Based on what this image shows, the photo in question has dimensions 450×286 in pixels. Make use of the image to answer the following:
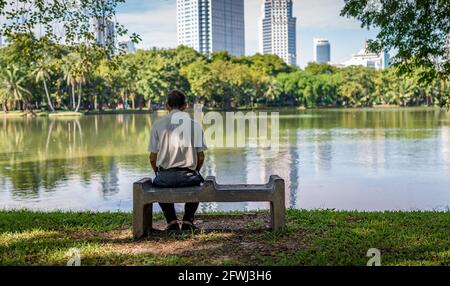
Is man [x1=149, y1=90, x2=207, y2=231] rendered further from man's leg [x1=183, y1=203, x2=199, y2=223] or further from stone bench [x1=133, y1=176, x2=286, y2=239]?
man's leg [x1=183, y1=203, x2=199, y2=223]

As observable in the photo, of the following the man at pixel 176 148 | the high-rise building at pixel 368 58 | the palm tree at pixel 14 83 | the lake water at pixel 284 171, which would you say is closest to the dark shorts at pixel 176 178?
the man at pixel 176 148

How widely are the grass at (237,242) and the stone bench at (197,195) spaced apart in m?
0.26

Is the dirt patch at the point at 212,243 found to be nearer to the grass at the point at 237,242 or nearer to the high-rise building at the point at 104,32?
the grass at the point at 237,242

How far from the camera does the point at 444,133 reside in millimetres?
29453

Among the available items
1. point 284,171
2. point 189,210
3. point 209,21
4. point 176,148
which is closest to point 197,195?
point 189,210

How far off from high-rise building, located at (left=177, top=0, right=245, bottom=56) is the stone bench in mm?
13740

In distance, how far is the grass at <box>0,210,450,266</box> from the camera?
14.8 ft

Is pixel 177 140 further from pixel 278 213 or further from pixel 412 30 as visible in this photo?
pixel 412 30

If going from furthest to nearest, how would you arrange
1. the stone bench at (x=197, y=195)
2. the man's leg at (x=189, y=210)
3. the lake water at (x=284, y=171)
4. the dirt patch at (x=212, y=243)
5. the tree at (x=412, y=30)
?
the lake water at (x=284, y=171) → the tree at (x=412, y=30) → the man's leg at (x=189, y=210) → the stone bench at (x=197, y=195) → the dirt patch at (x=212, y=243)

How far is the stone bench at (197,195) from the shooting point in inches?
206

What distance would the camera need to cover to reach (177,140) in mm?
5379

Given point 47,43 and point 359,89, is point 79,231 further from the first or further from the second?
point 359,89

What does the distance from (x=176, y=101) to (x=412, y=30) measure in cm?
435
